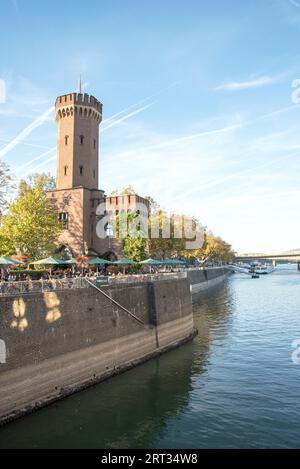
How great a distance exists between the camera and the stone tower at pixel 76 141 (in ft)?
197

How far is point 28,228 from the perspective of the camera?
42812mm

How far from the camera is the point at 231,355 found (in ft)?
101

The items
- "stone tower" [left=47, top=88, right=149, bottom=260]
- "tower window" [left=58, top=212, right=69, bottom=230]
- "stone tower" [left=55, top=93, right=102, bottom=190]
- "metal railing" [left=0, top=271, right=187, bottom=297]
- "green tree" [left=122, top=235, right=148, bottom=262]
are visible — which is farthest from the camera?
"stone tower" [left=55, top=93, right=102, bottom=190]

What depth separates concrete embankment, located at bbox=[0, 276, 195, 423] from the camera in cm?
1878

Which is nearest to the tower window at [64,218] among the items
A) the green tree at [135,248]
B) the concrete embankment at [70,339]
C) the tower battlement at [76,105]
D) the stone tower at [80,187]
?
the stone tower at [80,187]

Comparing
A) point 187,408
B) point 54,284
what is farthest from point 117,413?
point 54,284

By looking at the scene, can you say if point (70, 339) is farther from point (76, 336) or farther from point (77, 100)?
point (77, 100)

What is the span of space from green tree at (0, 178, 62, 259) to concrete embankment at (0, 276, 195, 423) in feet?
57.9

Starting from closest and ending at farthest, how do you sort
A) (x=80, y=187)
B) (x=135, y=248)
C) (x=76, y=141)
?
1. (x=135, y=248)
2. (x=80, y=187)
3. (x=76, y=141)

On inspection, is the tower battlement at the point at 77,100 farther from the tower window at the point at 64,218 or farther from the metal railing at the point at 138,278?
the metal railing at the point at 138,278

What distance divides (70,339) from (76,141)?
43.5 m

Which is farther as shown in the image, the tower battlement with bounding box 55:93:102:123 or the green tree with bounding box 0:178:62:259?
the tower battlement with bounding box 55:93:102:123

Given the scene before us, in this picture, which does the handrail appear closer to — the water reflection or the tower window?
the water reflection

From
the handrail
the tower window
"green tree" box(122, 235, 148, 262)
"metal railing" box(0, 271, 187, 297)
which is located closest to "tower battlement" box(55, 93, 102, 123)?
the tower window
